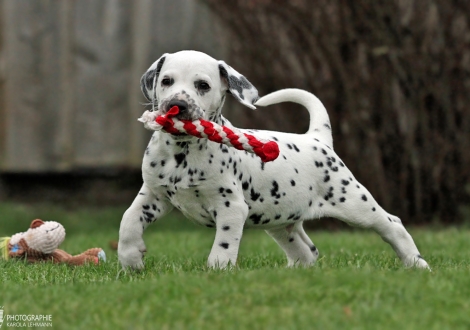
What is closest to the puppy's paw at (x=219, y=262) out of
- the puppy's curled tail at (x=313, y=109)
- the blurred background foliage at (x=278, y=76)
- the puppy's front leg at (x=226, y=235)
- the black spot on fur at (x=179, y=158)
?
the puppy's front leg at (x=226, y=235)

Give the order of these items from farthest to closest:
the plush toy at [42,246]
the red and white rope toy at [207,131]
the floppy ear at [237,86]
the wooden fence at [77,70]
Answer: the wooden fence at [77,70] → the plush toy at [42,246] → the floppy ear at [237,86] → the red and white rope toy at [207,131]

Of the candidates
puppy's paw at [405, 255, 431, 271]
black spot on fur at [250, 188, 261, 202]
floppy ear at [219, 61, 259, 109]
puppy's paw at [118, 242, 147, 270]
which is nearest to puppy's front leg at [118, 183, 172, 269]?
puppy's paw at [118, 242, 147, 270]

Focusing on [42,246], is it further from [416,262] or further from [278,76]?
[278,76]

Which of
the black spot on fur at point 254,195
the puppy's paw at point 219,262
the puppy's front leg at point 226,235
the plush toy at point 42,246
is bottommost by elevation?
the plush toy at point 42,246

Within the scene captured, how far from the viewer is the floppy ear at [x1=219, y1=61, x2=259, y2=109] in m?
4.79

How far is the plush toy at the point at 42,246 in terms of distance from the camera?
544 cm

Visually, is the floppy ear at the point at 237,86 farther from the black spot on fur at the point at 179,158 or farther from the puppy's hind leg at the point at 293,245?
the puppy's hind leg at the point at 293,245

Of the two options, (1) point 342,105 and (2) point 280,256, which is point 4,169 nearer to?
(1) point 342,105

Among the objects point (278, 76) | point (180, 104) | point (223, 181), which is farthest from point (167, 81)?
point (278, 76)

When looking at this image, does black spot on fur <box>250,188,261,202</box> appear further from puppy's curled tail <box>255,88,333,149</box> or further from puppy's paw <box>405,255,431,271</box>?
puppy's paw <box>405,255,431,271</box>

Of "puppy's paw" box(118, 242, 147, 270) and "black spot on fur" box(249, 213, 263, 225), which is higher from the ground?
"black spot on fur" box(249, 213, 263, 225)

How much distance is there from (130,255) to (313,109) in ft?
5.71

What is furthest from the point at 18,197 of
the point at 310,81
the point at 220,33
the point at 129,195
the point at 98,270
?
the point at 98,270

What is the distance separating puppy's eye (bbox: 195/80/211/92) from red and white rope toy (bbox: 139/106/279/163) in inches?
9.8
